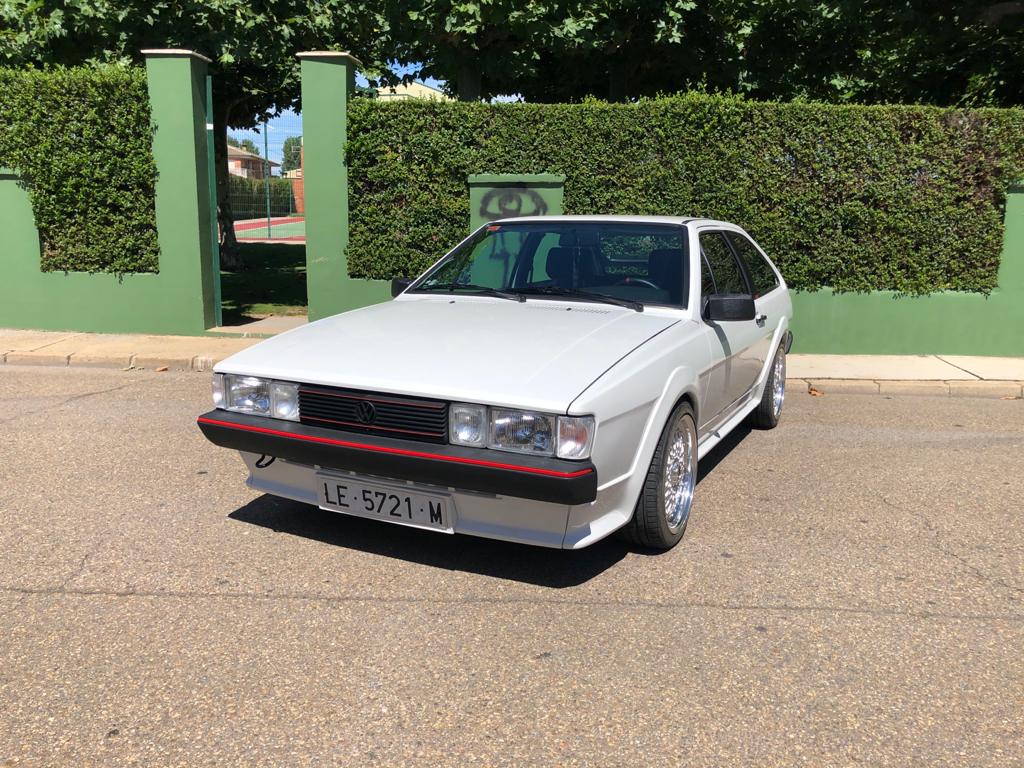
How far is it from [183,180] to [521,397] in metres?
8.22

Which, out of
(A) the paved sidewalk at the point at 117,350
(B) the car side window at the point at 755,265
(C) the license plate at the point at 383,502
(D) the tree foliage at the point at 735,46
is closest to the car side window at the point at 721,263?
(B) the car side window at the point at 755,265

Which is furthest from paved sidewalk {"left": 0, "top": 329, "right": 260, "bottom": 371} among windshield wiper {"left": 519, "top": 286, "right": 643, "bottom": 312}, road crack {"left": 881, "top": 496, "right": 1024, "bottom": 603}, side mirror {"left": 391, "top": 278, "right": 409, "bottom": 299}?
road crack {"left": 881, "top": 496, "right": 1024, "bottom": 603}

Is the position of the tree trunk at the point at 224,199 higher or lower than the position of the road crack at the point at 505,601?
higher

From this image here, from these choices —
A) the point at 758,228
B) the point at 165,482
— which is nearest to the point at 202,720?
the point at 165,482

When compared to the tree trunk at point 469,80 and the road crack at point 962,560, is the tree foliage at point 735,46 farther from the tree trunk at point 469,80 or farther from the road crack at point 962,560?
the road crack at point 962,560

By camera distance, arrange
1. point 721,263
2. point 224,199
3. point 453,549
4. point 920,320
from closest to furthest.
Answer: point 453,549 < point 721,263 < point 920,320 < point 224,199

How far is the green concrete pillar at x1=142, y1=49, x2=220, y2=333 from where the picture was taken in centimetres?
1018

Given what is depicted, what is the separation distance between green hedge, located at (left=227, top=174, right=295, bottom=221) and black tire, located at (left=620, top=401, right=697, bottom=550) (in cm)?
2185

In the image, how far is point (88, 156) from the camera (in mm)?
10289

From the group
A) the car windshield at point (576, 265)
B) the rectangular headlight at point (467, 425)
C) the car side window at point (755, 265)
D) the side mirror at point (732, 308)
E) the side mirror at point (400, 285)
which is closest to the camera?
the rectangular headlight at point (467, 425)

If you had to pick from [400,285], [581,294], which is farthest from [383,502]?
[400,285]

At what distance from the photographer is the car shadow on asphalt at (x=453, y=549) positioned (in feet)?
13.2

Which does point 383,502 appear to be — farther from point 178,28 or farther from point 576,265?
point 178,28

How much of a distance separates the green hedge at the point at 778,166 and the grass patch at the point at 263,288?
3.35m
